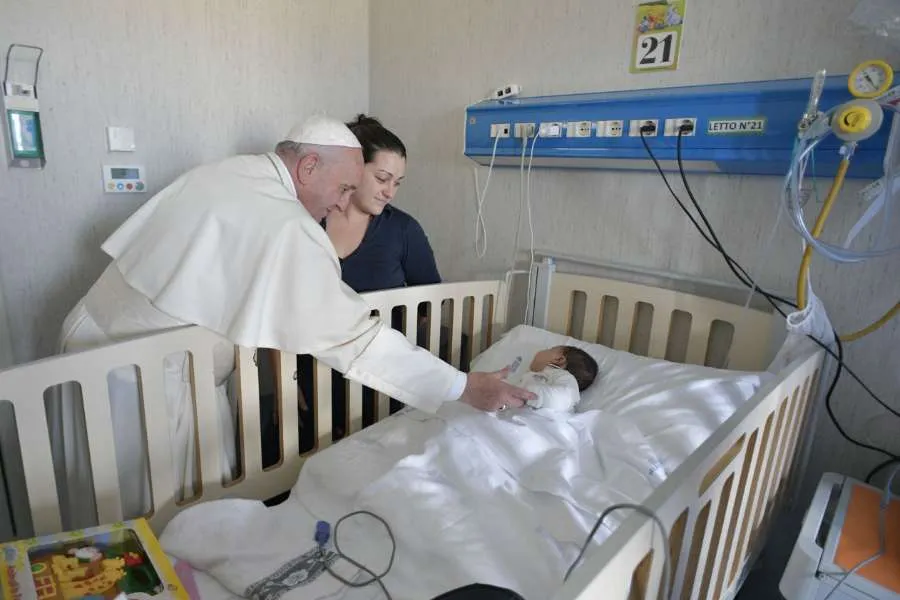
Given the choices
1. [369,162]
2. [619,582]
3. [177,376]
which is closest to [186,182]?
[177,376]

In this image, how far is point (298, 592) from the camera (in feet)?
3.21

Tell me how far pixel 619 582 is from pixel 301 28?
2.34 meters

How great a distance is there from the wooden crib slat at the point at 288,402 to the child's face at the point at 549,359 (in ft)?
2.37

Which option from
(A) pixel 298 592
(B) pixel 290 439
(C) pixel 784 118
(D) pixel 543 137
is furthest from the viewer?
(D) pixel 543 137

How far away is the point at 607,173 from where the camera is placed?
1.83m

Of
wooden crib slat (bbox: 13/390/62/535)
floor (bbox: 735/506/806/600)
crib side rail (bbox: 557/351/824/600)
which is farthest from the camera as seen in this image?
floor (bbox: 735/506/806/600)

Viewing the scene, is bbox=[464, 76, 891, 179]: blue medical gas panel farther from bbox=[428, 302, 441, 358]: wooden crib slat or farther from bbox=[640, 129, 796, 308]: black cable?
bbox=[428, 302, 441, 358]: wooden crib slat

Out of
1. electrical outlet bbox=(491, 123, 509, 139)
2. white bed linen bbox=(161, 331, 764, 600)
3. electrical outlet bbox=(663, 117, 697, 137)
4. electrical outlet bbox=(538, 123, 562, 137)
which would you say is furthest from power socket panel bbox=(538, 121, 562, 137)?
white bed linen bbox=(161, 331, 764, 600)

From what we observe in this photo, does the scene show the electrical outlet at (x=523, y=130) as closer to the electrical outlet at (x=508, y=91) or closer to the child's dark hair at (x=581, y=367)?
the electrical outlet at (x=508, y=91)

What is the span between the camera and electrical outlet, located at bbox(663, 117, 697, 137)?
149 centimetres

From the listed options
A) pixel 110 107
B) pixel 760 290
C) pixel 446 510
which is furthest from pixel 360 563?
pixel 110 107

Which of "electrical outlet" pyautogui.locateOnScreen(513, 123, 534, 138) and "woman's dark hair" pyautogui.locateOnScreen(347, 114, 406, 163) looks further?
"electrical outlet" pyautogui.locateOnScreen(513, 123, 534, 138)

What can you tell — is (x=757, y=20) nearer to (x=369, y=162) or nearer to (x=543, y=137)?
(x=543, y=137)

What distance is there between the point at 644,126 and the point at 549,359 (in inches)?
29.8
